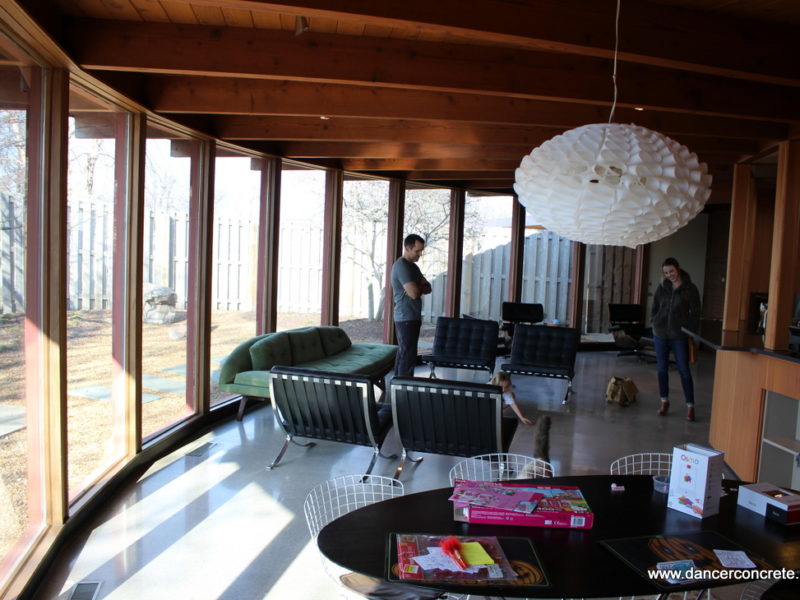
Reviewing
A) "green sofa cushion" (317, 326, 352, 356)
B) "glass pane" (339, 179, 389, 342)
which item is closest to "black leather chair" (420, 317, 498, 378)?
"green sofa cushion" (317, 326, 352, 356)

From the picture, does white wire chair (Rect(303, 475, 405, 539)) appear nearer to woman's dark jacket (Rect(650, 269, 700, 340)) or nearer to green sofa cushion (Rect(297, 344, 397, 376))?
green sofa cushion (Rect(297, 344, 397, 376))

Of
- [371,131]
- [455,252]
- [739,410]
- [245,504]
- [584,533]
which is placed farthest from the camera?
[455,252]

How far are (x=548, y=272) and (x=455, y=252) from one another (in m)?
2.16

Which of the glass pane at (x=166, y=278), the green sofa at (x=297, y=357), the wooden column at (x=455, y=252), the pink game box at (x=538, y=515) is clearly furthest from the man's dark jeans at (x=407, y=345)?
the pink game box at (x=538, y=515)

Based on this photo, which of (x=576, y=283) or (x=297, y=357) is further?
(x=576, y=283)

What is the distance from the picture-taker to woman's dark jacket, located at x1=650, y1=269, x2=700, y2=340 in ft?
20.4

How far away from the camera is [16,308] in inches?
112

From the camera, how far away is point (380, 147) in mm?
6586

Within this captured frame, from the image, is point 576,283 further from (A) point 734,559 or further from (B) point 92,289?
(A) point 734,559

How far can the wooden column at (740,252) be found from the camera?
537 cm

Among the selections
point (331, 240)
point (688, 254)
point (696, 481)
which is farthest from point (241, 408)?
point (688, 254)

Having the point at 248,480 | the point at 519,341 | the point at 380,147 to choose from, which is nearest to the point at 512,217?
the point at 519,341

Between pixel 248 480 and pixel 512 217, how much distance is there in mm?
7291

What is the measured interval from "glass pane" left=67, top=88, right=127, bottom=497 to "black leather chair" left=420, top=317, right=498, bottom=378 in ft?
13.2
